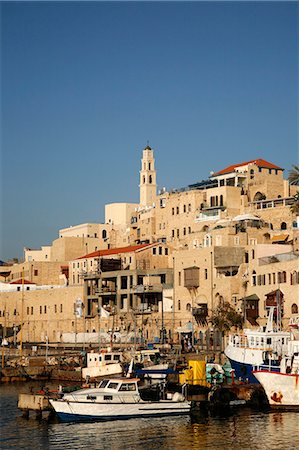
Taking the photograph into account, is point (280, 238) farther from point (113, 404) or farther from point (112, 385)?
point (113, 404)

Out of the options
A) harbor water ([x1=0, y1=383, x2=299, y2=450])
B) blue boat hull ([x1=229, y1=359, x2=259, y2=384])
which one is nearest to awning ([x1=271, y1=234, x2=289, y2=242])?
blue boat hull ([x1=229, y1=359, x2=259, y2=384])

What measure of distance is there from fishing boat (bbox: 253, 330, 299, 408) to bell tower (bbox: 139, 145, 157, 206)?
254 ft

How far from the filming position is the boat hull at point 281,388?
3681 cm

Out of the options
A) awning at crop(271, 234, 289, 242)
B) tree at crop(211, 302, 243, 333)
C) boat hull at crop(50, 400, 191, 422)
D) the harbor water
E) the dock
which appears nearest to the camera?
the harbor water

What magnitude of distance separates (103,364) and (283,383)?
13.3m

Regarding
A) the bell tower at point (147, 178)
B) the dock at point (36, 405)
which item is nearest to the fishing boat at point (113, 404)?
the dock at point (36, 405)

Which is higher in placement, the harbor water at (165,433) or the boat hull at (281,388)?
the boat hull at (281,388)

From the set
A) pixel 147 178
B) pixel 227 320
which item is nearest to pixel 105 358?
pixel 227 320

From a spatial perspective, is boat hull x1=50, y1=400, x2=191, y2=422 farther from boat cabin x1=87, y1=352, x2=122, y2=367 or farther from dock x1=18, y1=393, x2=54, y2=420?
boat cabin x1=87, y1=352, x2=122, y2=367

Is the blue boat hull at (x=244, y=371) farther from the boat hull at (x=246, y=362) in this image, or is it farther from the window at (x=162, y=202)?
the window at (x=162, y=202)

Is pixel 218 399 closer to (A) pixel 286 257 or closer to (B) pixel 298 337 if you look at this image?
(B) pixel 298 337

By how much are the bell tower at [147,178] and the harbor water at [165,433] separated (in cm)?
7927

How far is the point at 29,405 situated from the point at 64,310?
50040 mm

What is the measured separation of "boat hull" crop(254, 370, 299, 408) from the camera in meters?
36.8
